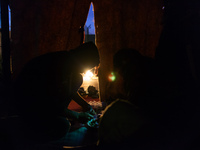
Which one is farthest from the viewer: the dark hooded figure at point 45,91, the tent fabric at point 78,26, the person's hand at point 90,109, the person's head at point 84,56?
the tent fabric at point 78,26

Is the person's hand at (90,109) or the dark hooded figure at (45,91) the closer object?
the dark hooded figure at (45,91)

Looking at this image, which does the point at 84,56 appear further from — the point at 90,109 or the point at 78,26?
the point at 78,26

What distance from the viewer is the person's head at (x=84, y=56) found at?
2.80 metres

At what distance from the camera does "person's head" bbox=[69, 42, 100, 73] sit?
9.18ft

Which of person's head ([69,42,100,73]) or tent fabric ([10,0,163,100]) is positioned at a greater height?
tent fabric ([10,0,163,100])

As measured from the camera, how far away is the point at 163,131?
1845 mm

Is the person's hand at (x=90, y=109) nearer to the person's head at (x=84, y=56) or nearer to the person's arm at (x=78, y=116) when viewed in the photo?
the person's arm at (x=78, y=116)

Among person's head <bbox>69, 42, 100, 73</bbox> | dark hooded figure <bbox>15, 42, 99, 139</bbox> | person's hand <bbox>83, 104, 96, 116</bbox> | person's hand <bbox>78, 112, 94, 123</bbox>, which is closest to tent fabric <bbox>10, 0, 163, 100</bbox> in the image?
person's hand <bbox>83, 104, 96, 116</bbox>

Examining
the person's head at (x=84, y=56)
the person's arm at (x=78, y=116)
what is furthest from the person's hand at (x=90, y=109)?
the person's head at (x=84, y=56)

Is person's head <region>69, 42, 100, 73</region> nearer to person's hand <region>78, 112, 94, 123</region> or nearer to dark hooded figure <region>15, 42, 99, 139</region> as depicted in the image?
dark hooded figure <region>15, 42, 99, 139</region>

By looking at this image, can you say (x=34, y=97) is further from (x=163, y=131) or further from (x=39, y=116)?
(x=163, y=131)

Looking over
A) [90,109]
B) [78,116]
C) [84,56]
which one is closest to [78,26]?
[84,56]

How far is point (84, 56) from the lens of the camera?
284cm

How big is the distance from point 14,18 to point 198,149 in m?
4.04
